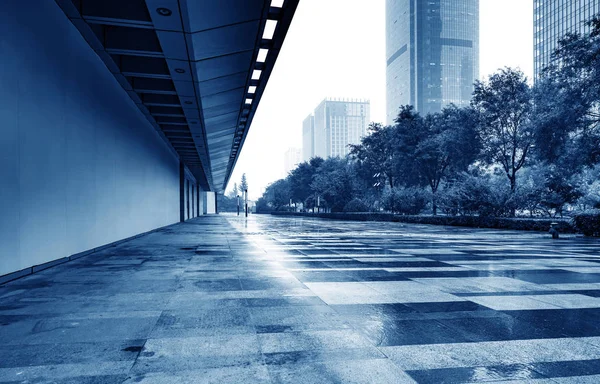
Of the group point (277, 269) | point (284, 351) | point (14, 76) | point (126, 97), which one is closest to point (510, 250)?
point (277, 269)

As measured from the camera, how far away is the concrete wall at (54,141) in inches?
275

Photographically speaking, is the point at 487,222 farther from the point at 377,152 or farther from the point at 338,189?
the point at 338,189

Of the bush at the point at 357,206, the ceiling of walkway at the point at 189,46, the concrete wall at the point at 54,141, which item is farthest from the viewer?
the bush at the point at 357,206

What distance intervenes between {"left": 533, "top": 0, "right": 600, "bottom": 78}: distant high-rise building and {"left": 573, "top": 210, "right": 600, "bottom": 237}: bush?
101 metres

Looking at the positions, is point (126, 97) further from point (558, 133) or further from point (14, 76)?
point (558, 133)

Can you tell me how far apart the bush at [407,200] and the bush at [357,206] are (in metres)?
8.39

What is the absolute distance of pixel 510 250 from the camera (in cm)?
1237

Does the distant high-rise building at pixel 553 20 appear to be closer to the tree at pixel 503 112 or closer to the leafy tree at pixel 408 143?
the leafy tree at pixel 408 143

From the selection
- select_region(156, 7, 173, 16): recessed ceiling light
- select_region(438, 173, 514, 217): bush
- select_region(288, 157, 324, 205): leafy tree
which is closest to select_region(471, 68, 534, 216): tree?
select_region(438, 173, 514, 217): bush

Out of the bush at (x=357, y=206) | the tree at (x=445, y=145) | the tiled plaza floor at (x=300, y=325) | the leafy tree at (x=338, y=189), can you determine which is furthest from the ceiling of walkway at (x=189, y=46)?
the leafy tree at (x=338, y=189)

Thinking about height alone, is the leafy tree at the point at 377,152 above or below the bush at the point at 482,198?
above

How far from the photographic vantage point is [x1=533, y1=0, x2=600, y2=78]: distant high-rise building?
10292cm

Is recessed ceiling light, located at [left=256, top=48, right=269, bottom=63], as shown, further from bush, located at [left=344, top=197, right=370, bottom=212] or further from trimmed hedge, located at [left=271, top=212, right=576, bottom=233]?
bush, located at [left=344, top=197, right=370, bottom=212]

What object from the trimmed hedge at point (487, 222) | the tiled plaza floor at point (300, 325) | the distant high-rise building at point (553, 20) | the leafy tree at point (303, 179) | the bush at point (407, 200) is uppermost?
the distant high-rise building at point (553, 20)
